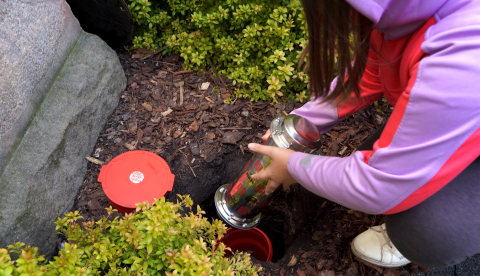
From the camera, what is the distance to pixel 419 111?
0.94 meters

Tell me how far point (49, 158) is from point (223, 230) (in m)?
1.10

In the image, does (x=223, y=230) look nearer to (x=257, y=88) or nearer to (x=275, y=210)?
(x=275, y=210)

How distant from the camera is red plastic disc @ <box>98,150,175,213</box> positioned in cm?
179

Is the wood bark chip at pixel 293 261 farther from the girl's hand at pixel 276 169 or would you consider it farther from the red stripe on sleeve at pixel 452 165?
the red stripe on sleeve at pixel 452 165

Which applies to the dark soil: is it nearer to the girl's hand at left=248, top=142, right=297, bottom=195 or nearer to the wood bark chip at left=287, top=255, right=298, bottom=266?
the wood bark chip at left=287, top=255, right=298, bottom=266

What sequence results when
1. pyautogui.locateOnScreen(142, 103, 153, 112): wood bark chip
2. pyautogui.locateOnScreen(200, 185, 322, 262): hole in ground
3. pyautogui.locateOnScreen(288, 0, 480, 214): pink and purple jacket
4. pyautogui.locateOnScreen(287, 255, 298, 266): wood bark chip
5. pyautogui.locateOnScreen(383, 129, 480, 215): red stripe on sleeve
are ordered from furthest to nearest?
1. pyautogui.locateOnScreen(142, 103, 153, 112): wood bark chip
2. pyautogui.locateOnScreen(200, 185, 322, 262): hole in ground
3. pyautogui.locateOnScreen(287, 255, 298, 266): wood bark chip
4. pyautogui.locateOnScreen(383, 129, 480, 215): red stripe on sleeve
5. pyautogui.locateOnScreen(288, 0, 480, 214): pink and purple jacket

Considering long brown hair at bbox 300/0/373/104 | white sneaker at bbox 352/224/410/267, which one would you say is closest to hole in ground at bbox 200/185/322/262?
white sneaker at bbox 352/224/410/267

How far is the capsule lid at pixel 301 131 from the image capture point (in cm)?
144

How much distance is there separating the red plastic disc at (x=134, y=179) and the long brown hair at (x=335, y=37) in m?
1.09

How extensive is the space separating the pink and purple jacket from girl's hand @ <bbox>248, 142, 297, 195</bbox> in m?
0.17

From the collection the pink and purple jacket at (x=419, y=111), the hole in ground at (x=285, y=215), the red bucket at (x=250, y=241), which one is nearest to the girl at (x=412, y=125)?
the pink and purple jacket at (x=419, y=111)

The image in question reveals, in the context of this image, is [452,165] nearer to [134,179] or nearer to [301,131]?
[301,131]

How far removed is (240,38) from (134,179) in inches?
46.4

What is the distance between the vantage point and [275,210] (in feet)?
7.08
